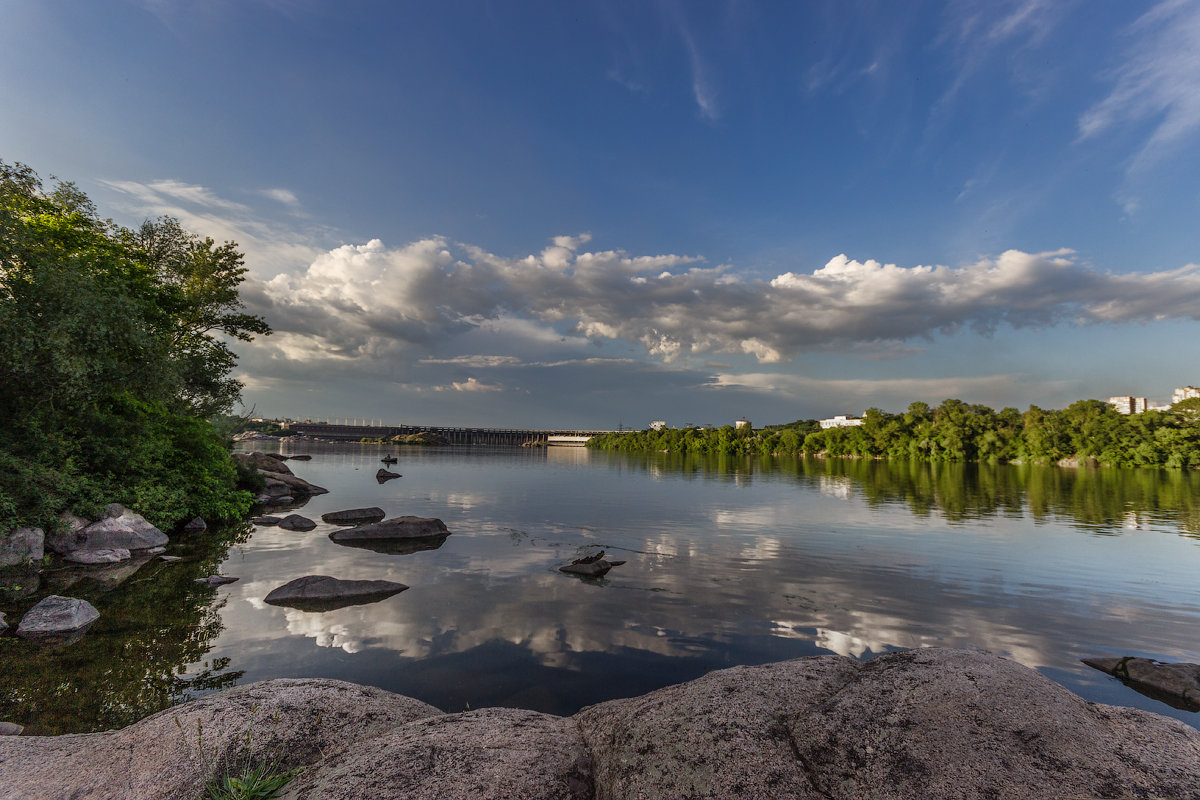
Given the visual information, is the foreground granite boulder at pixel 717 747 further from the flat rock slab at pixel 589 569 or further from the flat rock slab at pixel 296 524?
the flat rock slab at pixel 296 524

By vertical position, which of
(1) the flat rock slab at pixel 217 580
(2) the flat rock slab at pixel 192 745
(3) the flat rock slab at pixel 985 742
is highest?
(3) the flat rock slab at pixel 985 742

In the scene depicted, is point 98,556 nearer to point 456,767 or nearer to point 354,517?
point 354,517

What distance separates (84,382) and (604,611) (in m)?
26.1

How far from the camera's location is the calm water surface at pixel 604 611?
12352mm

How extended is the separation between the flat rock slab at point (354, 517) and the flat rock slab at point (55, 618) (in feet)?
65.0

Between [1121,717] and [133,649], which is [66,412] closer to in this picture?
[133,649]

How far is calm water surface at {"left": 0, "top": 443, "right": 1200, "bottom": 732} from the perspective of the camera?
12.4 m

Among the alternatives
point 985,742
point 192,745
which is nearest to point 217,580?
point 192,745

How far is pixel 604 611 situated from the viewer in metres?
17.7

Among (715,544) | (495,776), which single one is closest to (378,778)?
(495,776)

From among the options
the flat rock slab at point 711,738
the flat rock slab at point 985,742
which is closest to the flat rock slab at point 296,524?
the flat rock slab at point 711,738

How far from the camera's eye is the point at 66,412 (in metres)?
25.9

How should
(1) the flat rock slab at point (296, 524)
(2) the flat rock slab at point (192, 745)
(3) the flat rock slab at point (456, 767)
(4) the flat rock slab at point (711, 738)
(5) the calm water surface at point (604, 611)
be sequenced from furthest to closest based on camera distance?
1. (1) the flat rock slab at point (296, 524)
2. (5) the calm water surface at point (604, 611)
3. (2) the flat rock slab at point (192, 745)
4. (4) the flat rock slab at point (711, 738)
5. (3) the flat rock slab at point (456, 767)

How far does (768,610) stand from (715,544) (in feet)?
39.4
